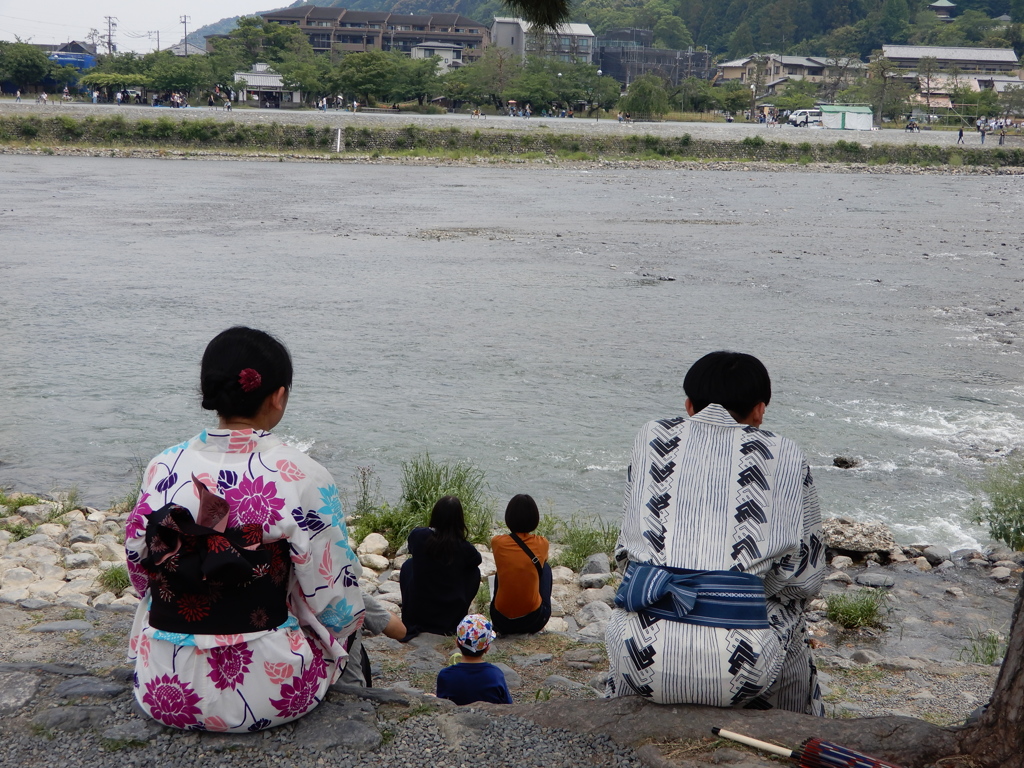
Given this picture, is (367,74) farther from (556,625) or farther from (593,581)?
(556,625)

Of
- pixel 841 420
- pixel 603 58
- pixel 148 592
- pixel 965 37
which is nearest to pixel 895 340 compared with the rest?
pixel 841 420

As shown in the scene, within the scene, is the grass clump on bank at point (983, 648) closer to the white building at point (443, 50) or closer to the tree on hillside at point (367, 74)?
the tree on hillside at point (367, 74)

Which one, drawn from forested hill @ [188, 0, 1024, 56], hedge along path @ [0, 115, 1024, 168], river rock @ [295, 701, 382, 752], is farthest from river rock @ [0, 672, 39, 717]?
forested hill @ [188, 0, 1024, 56]

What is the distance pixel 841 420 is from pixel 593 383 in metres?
2.76

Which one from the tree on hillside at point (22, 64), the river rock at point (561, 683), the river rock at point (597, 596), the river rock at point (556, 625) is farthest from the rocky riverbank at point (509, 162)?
the river rock at point (561, 683)

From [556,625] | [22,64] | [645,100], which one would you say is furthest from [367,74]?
[556,625]

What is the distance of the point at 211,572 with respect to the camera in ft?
7.58

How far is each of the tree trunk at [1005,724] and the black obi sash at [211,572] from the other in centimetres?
191

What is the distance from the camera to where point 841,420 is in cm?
970

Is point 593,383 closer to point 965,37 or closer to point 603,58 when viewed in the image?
point 603,58

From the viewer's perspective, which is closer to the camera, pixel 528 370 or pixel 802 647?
pixel 802 647

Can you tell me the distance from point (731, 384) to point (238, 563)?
56.1 inches

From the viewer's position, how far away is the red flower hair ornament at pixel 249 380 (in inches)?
97.4

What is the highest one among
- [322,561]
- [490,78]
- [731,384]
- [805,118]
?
[490,78]
